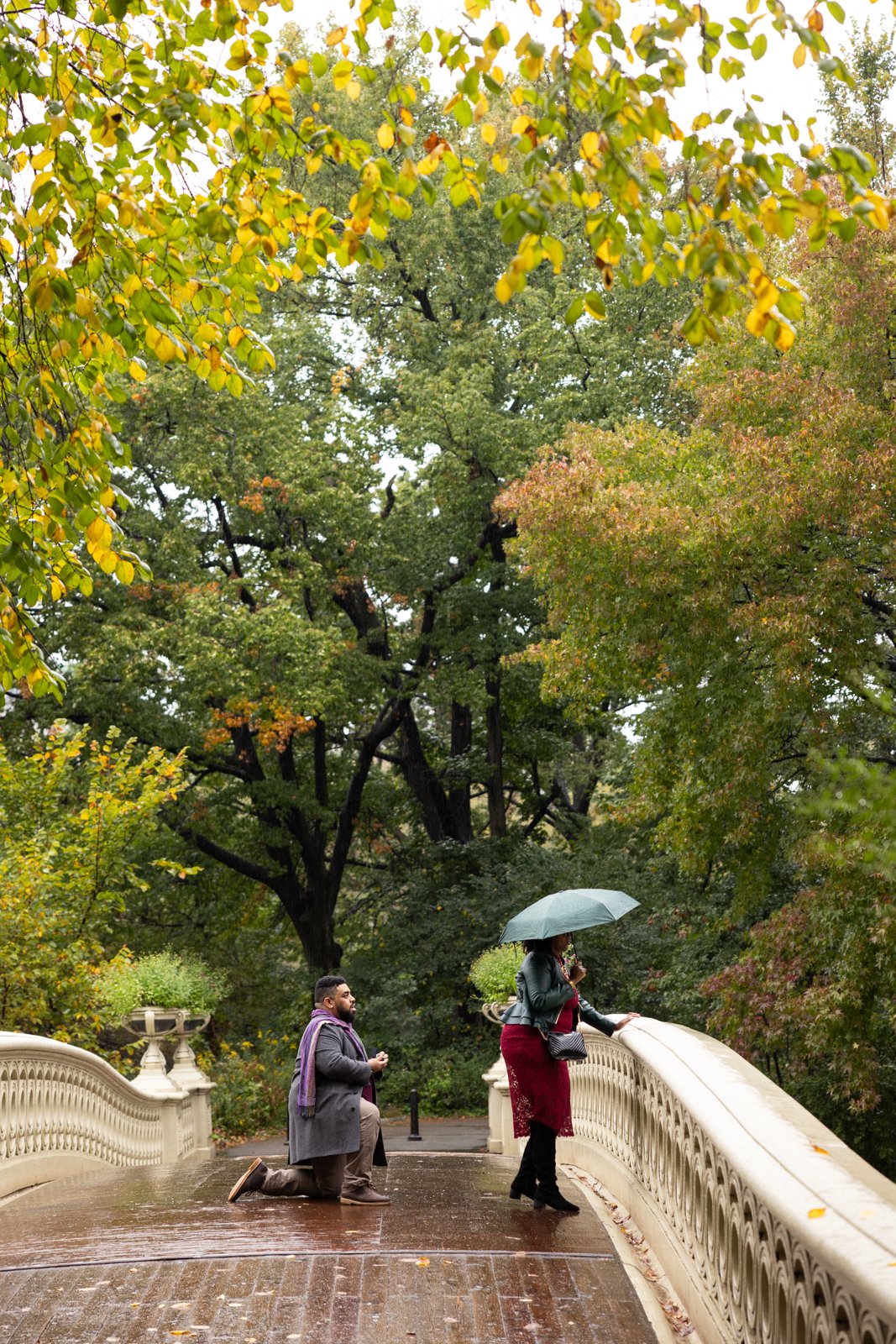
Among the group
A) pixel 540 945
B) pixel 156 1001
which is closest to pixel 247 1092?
pixel 156 1001

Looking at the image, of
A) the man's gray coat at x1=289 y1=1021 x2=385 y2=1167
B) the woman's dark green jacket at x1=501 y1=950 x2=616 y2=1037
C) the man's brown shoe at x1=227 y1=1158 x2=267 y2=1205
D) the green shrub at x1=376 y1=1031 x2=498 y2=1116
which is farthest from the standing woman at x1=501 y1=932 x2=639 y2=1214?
the green shrub at x1=376 y1=1031 x2=498 y2=1116

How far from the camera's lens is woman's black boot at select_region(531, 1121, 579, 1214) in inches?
292

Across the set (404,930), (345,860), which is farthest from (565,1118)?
(345,860)

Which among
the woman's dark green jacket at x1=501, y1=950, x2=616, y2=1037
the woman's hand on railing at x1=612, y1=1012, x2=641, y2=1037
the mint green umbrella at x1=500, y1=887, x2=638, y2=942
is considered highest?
the mint green umbrella at x1=500, y1=887, x2=638, y2=942

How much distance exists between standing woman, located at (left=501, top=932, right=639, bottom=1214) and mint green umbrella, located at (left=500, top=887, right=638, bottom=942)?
0.08m

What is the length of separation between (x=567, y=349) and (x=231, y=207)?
1838 centimetres

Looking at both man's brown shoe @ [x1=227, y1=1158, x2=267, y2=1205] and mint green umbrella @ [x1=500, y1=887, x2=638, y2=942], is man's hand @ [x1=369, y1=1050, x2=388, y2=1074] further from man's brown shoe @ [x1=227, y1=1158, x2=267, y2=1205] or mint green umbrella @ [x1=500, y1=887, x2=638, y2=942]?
mint green umbrella @ [x1=500, y1=887, x2=638, y2=942]

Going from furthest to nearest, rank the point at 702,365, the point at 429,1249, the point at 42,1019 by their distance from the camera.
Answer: the point at 702,365
the point at 42,1019
the point at 429,1249

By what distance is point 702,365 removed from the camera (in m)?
16.5

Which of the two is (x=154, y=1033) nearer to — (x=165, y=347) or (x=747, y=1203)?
(x=165, y=347)

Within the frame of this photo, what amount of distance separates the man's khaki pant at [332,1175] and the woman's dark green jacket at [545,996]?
1173 mm

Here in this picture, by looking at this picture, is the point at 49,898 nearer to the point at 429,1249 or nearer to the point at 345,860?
the point at 429,1249

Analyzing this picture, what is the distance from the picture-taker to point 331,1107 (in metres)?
7.65

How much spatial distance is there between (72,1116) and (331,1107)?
17.1 feet
